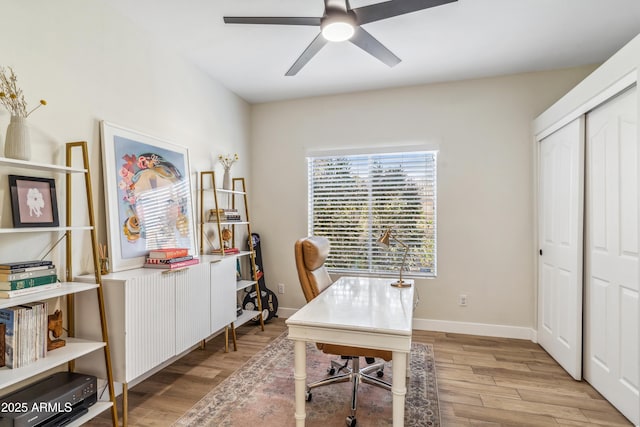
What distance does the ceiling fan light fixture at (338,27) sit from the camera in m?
1.78

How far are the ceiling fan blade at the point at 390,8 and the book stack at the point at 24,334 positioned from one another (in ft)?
7.45

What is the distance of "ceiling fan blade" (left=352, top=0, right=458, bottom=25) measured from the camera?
1.71 m

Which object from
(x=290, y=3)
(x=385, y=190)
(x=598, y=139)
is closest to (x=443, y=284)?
(x=385, y=190)

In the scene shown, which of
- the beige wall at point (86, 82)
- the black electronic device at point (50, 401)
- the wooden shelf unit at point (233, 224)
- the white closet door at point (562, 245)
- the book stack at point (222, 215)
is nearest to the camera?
the black electronic device at point (50, 401)

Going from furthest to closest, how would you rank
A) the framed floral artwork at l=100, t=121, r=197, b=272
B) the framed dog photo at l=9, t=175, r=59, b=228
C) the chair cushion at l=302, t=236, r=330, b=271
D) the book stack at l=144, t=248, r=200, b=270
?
the book stack at l=144, t=248, r=200, b=270, the framed floral artwork at l=100, t=121, r=197, b=272, the chair cushion at l=302, t=236, r=330, b=271, the framed dog photo at l=9, t=175, r=59, b=228

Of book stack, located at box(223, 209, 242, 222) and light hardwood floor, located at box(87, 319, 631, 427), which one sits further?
book stack, located at box(223, 209, 242, 222)

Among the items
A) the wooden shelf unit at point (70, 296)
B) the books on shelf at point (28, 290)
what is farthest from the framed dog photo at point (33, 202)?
the books on shelf at point (28, 290)

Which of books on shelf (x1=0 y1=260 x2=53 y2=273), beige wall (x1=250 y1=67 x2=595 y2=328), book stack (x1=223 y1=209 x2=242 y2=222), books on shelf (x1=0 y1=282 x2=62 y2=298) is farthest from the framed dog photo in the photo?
beige wall (x1=250 y1=67 x2=595 y2=328)

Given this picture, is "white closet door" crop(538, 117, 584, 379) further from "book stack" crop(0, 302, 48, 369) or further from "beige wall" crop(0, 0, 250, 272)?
"book stack" crop(0, 302, 48, 369)

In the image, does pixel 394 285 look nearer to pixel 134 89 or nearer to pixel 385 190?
pixel 385 190

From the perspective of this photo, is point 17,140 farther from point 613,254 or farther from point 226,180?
point 613,254

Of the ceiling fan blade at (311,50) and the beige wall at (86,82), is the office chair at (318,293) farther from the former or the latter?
the beige wall at (86,82)

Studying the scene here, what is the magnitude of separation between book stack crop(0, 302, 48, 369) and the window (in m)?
2.75

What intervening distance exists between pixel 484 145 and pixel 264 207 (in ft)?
8.53
